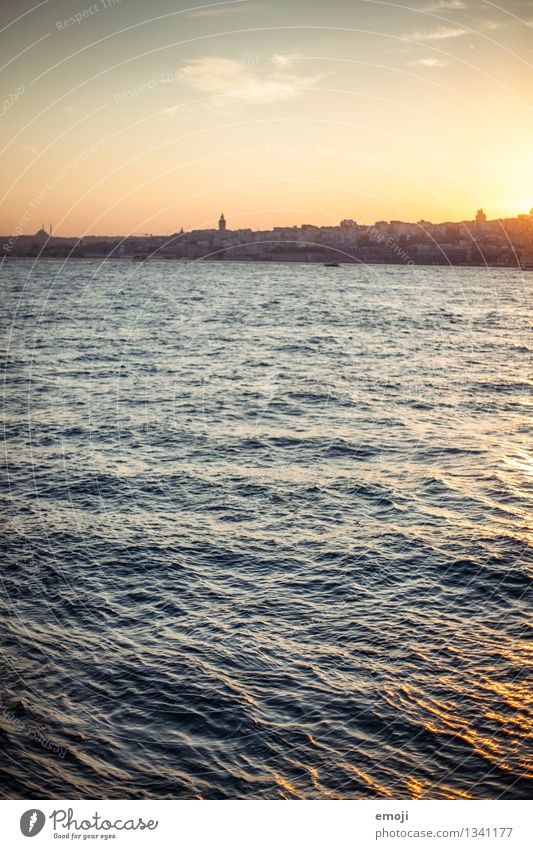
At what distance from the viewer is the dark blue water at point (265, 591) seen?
22.3m

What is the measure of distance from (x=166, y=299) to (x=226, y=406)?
352ft

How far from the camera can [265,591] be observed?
31.5 meters

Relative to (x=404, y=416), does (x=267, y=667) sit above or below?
below

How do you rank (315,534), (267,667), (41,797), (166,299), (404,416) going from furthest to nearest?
(166,299)
(404,416)
(315,534)
(267,667)
(41,797)

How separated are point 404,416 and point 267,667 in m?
36.9

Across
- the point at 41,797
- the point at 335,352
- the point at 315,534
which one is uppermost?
the point at 335,352

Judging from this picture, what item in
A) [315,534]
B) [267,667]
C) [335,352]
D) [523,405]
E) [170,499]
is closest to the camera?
[267,667]

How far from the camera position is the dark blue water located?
2233 cm

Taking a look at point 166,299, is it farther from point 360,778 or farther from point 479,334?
point 360,778

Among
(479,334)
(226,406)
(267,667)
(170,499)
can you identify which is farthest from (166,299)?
(267,667)
